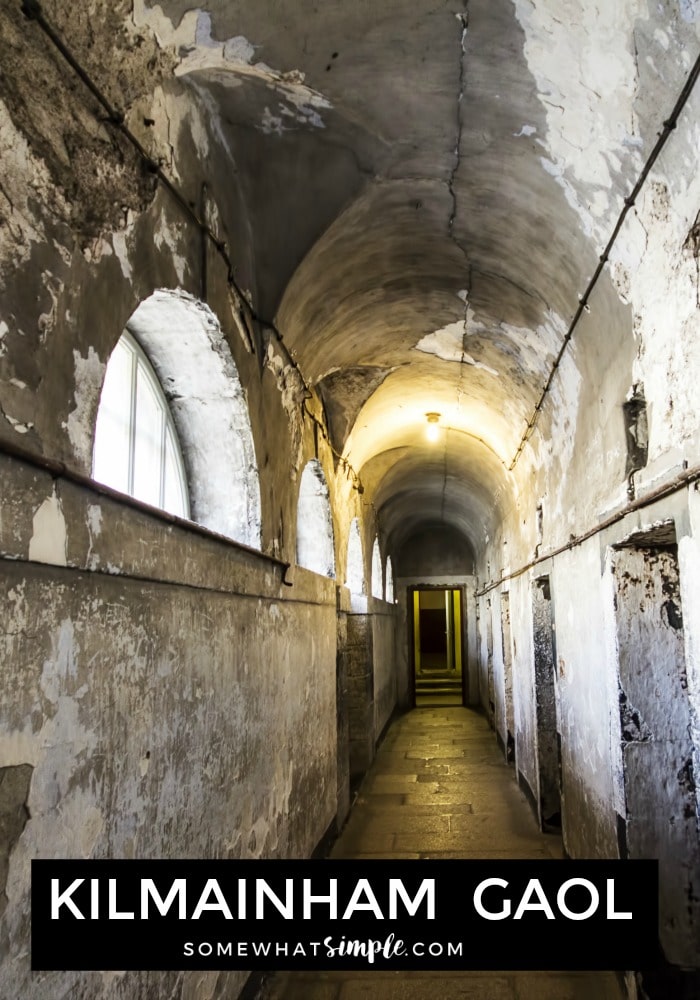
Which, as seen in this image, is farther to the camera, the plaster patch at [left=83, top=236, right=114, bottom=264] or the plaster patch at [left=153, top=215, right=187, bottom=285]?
the plaster patch at [left=153, top=215, right=187, bottom=285]

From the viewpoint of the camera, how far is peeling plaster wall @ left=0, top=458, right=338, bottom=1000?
1.86 metres

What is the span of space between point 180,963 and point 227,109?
366cm

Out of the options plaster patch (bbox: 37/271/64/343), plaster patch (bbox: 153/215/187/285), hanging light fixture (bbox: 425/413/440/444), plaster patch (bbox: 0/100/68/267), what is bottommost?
plaster patch (bbox: 37/271/64/343)

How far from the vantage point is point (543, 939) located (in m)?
4.71

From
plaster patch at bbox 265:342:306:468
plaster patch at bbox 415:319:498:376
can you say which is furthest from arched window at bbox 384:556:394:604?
plaster patch at bbox 265:342:306:468

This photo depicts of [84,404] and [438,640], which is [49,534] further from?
[438,640]

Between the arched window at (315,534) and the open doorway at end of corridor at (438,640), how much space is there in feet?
46.0

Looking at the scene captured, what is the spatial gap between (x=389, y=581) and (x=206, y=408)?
12.4 m

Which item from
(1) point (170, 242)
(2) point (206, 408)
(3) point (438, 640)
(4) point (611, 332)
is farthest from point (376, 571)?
(3) point (438, 640)

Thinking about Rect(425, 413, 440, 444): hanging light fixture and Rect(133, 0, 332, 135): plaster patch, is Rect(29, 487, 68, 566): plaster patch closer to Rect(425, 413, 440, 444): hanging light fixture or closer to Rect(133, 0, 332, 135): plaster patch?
Rect(133, 0, 332, 135): plaster patch

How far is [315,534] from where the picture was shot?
7.58 meters

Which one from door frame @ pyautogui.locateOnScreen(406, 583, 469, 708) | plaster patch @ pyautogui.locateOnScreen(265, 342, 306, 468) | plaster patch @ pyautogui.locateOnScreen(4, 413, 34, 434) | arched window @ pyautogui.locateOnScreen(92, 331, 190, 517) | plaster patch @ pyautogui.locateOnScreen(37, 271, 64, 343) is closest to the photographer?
plaster patch @ pyautogui.locateOnScreen(4, 413, 34, 434)

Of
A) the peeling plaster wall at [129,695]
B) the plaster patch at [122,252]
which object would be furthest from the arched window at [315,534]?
the plaster patch at [122,252]

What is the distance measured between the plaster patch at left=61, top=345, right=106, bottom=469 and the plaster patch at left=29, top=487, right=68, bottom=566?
232mm
